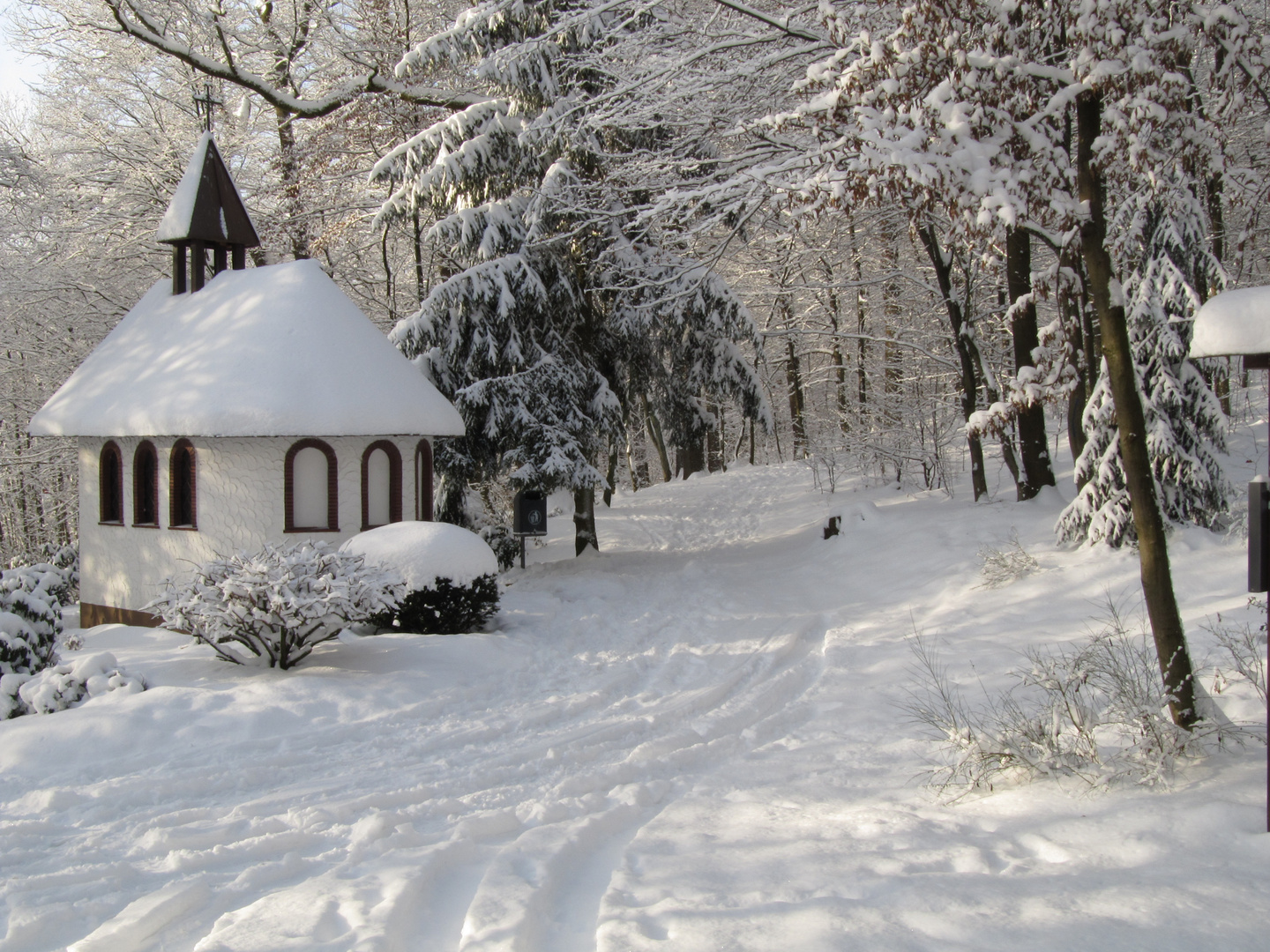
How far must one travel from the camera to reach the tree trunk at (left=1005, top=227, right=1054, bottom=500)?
13.2 metres

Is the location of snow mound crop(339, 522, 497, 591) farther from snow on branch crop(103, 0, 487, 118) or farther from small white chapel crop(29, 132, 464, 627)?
snow on branch crop(103, 0, 487, 118)

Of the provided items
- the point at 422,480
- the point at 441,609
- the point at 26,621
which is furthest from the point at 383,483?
the point at 26,621

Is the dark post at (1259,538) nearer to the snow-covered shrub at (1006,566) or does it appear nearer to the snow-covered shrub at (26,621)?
the snow-covered shrub at (1006,566)

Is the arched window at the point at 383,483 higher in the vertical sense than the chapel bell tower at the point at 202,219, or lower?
lower

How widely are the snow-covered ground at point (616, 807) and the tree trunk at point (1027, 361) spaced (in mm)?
3402

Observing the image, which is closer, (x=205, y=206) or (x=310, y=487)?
(x=310, y=487)

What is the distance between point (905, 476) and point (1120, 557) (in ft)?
33.3

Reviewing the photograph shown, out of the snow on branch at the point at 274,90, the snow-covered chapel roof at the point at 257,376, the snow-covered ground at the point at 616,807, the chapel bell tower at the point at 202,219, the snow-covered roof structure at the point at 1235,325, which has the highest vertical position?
the snow on branch at the point at 274,90

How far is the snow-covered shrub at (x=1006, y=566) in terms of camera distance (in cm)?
982

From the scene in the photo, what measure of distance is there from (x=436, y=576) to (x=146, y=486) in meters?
5.85

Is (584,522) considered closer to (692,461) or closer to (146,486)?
(146,486)

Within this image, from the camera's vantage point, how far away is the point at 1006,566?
9859 millimetres

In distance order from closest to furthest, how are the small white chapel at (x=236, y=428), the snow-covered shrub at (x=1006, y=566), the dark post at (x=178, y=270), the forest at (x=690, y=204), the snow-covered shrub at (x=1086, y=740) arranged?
the snow-covered shrub at (x=1086, y=740), the forest at (x=690, y=204), the snow-covered shrub at (x=1006, y=566), the small white chapel at (x=236, y=428), the dark post at (x=178, y=270)

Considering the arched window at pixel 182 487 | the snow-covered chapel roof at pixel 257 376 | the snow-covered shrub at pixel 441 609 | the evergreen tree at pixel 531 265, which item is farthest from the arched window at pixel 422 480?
the snow-covered shrub at pixel 441 609
